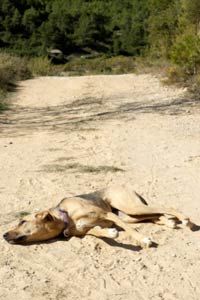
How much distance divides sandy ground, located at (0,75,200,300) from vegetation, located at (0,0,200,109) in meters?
10.3

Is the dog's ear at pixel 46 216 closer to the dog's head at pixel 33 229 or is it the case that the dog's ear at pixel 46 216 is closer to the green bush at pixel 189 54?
the dog's head at pixel 33 229

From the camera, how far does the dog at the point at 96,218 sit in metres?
4.84

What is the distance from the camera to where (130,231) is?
195 inches

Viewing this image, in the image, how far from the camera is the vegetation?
80.9 ft

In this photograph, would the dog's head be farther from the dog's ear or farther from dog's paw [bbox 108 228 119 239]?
dog's paw [bbox 108 228 119 239]

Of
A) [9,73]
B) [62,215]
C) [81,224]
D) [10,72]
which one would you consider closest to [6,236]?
[62,215]

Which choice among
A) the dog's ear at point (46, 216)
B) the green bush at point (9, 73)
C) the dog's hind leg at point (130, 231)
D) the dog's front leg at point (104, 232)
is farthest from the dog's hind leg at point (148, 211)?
the green bush at point (9, 73)

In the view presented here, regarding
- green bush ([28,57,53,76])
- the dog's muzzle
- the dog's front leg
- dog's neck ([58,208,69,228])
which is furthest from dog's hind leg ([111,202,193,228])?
green bush ([28,57,53,76])

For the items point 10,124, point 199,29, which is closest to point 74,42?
point 199,29

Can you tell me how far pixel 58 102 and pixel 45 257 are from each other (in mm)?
9934

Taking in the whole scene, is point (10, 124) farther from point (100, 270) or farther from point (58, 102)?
point (100, 270)

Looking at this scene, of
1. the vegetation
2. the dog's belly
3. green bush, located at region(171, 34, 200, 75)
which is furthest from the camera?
the vegetation

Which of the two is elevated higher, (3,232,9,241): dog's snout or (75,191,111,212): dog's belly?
(75,191,111,212): dog's belly

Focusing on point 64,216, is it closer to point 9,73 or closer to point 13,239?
point 13,239
